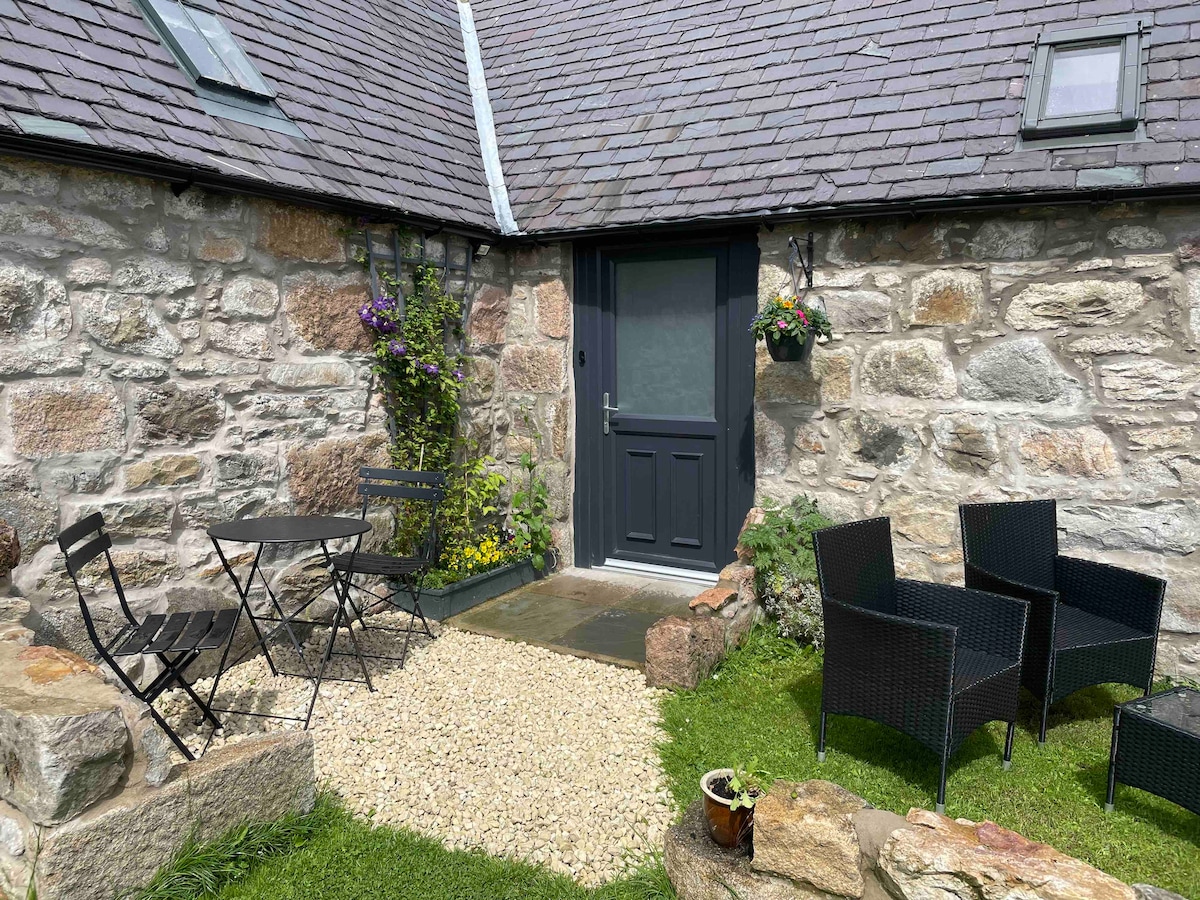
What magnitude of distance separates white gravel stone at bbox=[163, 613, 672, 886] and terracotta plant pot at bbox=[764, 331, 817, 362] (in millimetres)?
2072

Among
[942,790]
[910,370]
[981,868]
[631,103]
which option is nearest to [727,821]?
[981,868]

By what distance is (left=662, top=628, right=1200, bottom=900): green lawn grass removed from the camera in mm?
2996

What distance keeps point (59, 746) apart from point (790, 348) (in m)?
4.01

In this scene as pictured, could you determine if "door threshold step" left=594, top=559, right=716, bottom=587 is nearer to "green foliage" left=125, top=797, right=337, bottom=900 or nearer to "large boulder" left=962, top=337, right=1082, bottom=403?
"large boulder" left=962, top=337, right=1082, bottom=403

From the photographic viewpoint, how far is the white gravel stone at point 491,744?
3189 millimetres

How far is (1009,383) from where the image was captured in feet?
15.3

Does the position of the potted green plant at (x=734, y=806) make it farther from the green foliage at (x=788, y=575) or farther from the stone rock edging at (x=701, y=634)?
the green foliage at (x=788, y=575)

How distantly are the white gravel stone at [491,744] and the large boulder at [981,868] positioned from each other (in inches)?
40.3

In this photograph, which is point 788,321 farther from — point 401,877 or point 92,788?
point 92,788

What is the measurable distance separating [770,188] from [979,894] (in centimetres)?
408

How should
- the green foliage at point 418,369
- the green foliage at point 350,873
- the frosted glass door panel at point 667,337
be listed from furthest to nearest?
the frosted glass door panel at point 667,337, the green foliage at point 418,369, the green foliage at point 350,873

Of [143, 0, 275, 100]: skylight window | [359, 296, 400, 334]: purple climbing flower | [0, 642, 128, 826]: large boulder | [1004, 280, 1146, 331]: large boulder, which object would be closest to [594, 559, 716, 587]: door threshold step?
[359, 296, 400, 334]: purple climbing flower

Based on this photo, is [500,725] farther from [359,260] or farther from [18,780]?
[359,260]

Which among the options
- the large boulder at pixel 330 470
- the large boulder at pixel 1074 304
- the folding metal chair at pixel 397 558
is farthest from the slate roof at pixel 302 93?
the large boulder at pixel 1074 304
